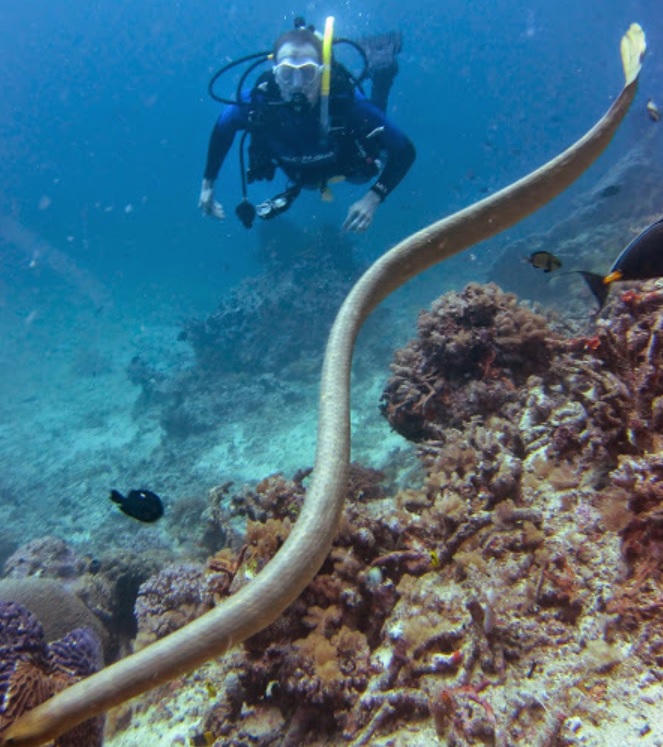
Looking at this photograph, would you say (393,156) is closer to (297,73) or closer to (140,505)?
(297,73)

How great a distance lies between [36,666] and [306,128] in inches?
312

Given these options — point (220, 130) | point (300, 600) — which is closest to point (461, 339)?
point (300, 600)

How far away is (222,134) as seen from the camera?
7.75m

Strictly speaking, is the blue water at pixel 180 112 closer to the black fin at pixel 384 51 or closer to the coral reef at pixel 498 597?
the black fin at pixel 384 51

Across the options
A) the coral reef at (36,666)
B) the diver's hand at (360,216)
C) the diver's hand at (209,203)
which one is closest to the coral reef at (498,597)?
the coral reef at (36,666)

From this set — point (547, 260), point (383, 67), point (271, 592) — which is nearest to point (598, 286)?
point (547, 260)

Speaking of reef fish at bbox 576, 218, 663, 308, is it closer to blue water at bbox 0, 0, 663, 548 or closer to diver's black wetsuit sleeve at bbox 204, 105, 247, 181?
diver's black wetsuit sleeve at bbox 204, 105, 247, 181

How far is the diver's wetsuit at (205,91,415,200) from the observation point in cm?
767

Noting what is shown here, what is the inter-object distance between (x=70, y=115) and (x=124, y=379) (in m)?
98.9

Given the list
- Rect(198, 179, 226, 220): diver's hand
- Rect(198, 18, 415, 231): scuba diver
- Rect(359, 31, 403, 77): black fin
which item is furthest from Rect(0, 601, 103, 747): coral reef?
Rect(359, 31, 403, 77): black fin

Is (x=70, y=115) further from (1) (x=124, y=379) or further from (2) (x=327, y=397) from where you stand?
(2) (x=327, y=397)

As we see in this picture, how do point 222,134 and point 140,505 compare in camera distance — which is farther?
point 222,134

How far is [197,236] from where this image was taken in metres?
62.1

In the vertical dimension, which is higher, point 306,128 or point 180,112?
point 180,112
